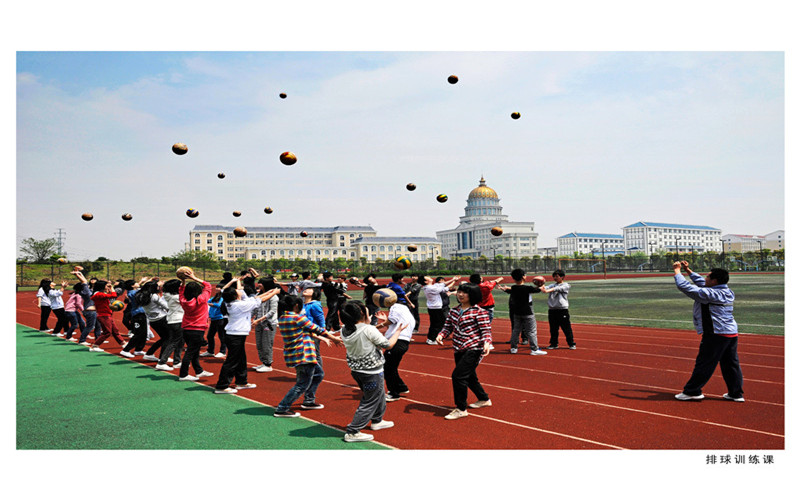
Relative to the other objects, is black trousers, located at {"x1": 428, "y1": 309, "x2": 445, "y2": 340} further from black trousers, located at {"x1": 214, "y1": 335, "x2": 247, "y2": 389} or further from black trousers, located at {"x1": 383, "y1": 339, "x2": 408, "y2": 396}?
black trousers, located at {"x1": 214, "y1": 335, "x2": 247, "y2": 389}

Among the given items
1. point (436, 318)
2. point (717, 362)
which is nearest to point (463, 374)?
point (717, 362)

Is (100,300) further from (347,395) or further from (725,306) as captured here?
(725,306)

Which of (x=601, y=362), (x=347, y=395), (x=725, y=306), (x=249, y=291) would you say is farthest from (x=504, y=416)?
(x=249, y=291)

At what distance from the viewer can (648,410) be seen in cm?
703

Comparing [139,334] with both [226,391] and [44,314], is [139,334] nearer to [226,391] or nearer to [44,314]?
[226,391]

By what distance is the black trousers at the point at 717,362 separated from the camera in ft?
23.6

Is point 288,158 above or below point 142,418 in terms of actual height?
above

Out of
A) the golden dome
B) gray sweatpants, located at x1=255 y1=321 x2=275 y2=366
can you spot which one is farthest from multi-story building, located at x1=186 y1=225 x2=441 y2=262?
gray sweatpants, located at x1=255 y1=321 x2=275 y2=366

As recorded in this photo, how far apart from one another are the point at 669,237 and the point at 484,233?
72.5 metres

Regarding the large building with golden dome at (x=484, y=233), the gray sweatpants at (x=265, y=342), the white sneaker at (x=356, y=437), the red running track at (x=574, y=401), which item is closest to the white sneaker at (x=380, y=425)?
the red running track at (x=574, y=401)

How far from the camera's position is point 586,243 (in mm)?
192125

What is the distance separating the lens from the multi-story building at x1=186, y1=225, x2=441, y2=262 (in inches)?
5369

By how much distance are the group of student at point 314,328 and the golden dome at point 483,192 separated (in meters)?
169

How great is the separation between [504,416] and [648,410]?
77.3 inches
